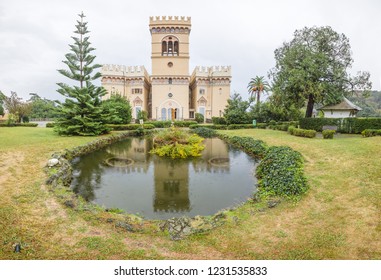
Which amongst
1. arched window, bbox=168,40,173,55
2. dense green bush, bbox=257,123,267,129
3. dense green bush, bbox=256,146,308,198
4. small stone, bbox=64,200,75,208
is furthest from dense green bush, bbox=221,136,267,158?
arched window, bbox=168,40,173,55

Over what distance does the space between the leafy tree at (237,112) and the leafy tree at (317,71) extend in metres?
8.07

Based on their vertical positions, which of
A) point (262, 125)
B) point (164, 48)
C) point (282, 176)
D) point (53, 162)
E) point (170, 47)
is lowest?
point (282, 176)

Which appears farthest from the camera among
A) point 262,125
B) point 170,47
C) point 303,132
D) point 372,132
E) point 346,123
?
point 170,47

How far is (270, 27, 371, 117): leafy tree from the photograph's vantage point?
19.2 meters

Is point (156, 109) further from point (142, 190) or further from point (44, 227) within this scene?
point (44, 227)

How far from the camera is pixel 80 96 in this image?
61.9 ft

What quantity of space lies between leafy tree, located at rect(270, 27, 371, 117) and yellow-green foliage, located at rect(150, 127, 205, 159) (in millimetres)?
10317

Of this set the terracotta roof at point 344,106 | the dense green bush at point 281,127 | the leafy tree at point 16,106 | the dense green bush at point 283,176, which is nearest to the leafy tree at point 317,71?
the terracotta roof at point 344,106

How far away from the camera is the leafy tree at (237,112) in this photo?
96.1 ft

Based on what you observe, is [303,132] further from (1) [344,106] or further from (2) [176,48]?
(2) [176,48]

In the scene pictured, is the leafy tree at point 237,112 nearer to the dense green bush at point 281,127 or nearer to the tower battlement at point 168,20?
the dense green bush at point 281,127

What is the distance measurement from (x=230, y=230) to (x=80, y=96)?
17694mm

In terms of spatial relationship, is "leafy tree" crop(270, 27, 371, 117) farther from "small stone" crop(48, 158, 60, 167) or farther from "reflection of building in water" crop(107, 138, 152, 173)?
"small stone" crop(48, 158, 60, 167)

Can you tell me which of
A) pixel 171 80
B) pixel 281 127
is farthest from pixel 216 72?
pixel 281 127
